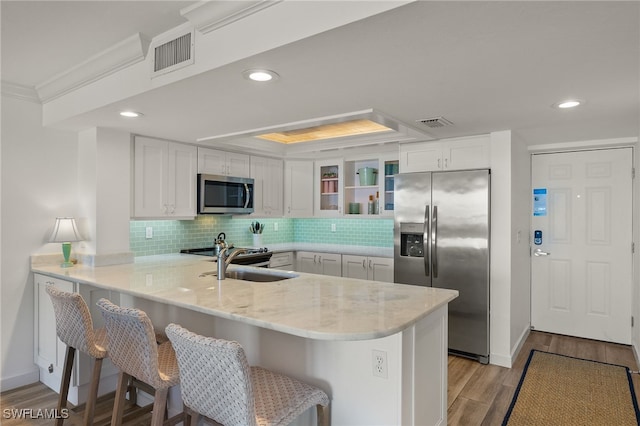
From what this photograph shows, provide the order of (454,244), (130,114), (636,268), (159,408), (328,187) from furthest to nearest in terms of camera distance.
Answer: (328,187)
(636,268)
(454,244)
(130,114)
(159,408)

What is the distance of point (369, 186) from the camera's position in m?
5.00

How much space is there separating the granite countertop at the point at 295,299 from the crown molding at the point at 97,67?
1.41 m

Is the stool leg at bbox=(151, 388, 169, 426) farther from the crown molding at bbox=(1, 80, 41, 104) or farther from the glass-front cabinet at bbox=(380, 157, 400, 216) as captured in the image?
the glass-front cabinet at bbox=(380, 157, 400, 216)

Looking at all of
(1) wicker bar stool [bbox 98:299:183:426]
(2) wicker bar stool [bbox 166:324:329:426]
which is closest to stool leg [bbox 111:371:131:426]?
(1) wicker bar stool [bbox 98:299:183:426]

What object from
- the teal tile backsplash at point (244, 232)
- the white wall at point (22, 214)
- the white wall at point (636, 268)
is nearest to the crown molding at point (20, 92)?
the white wall at point (22, 214)

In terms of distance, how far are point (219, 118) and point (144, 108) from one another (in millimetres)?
544

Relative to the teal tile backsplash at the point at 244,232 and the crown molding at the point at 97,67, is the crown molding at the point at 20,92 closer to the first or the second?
the crown molding at the point at 97,67

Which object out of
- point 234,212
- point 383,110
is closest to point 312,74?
point 383,110

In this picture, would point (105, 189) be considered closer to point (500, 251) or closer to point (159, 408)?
point (159, 408)

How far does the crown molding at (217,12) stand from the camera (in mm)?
1754

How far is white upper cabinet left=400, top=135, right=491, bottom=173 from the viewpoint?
12.1ft

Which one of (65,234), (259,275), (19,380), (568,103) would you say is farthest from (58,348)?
(568,103)

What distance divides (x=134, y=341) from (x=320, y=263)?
3379 mm

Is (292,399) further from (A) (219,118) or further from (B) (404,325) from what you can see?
(A) (219,118)
